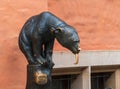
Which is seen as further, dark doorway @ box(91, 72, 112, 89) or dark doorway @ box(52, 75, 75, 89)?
dark doorway @ box(91, 72, 112, 89)

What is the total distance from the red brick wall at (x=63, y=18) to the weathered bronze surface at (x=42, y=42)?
1.02 feet

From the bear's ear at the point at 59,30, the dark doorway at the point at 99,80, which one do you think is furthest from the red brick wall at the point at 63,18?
the bear's ear at the point at 59,30

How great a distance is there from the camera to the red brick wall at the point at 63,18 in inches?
93.2

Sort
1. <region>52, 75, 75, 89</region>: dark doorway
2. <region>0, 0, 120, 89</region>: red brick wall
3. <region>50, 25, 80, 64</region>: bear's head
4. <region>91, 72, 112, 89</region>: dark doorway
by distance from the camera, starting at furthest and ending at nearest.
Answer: <region>91, 72, 112, 89</region>: dark doorway, <region>52, 75, 75, 89</region>: dark doorway, <region>0, 0, 120, 89</region>: red brick wall, <region>50, 25, 80, 64</region>: bear's head

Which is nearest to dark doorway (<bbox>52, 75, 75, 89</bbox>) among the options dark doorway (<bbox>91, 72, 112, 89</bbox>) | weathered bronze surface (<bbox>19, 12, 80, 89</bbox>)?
dark doorway (<bbox>91, 72, 112, 89</bbox>)

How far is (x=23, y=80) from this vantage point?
2412 mm

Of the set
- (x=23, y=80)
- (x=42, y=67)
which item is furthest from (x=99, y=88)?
(x=42, y=67)

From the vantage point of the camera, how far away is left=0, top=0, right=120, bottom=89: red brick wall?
Result: 2.37 meters

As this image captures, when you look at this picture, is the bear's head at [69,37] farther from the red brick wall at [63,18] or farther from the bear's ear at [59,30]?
the red brick wall at [63,18]

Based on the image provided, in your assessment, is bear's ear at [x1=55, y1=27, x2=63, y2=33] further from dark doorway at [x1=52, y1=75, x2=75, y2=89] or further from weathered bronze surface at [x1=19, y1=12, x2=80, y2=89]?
dark doorway at [x1=52, y1=75, x2=75, y2=89]

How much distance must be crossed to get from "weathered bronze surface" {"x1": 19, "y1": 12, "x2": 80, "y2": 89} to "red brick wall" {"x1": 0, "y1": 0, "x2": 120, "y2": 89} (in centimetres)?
31

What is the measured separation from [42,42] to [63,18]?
2.91 feet

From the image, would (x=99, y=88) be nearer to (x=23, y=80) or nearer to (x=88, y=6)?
(x=88, y=6)

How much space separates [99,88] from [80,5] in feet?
2.32
